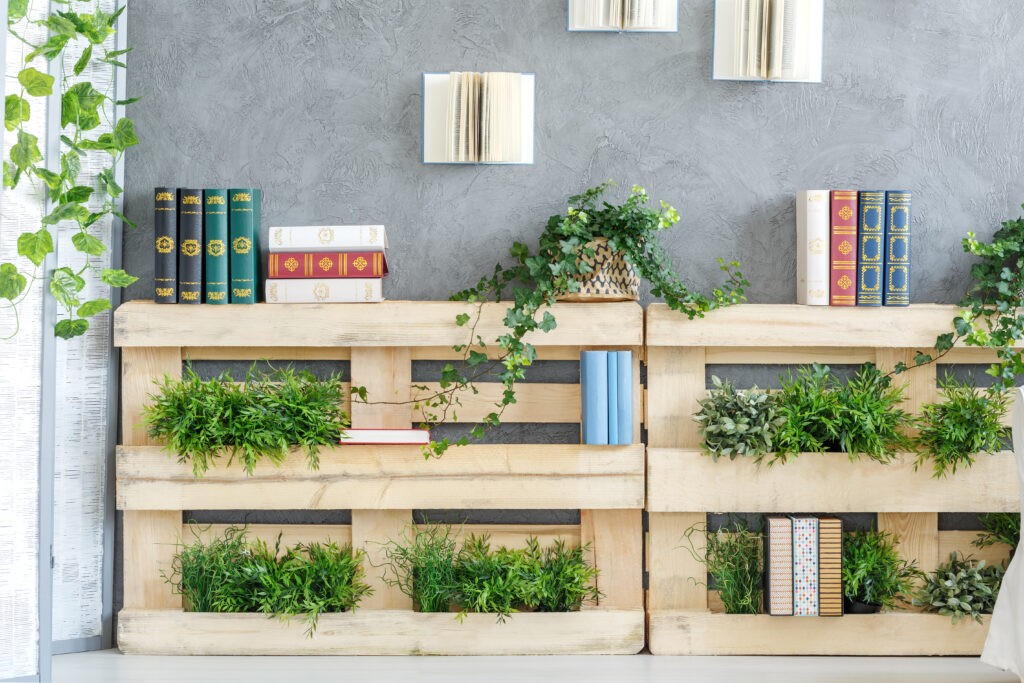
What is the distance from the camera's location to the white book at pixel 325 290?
A: 196cm

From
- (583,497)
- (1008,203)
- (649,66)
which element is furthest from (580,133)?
(1008,203)

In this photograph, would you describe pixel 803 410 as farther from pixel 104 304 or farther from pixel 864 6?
pixel 104 304

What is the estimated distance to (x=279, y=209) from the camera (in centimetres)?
208

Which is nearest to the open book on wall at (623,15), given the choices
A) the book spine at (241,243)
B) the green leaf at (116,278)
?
the book spine at (241,243)

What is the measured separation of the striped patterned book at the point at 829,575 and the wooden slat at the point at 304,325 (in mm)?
687

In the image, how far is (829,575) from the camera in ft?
6.29

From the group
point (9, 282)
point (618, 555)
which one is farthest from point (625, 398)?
point (9, 282)

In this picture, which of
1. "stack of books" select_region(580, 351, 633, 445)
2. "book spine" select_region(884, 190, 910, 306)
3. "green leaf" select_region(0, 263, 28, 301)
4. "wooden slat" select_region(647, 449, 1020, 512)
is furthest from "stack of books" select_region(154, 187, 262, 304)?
"book spine" select_region(884, 190, 910, 306)

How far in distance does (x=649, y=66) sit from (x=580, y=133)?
0.26m

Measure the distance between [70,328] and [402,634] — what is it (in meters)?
1.14

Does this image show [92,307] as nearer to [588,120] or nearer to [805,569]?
[588,120]

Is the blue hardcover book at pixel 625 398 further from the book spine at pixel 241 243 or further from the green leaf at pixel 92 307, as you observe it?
the green leaf at pixel 92 307

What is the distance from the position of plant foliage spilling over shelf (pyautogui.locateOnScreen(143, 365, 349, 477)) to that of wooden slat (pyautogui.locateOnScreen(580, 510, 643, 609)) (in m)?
0.73

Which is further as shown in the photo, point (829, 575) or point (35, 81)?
point (829, 575)
